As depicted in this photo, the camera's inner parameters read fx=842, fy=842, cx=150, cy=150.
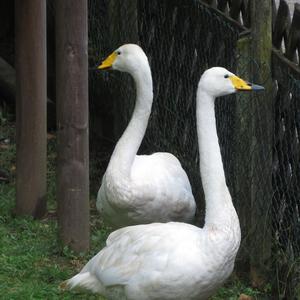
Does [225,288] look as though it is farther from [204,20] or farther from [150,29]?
[150,29]

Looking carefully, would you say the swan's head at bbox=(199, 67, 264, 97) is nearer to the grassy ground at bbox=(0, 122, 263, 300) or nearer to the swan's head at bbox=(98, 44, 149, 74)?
the swan's head at bbox=(98, 44, 149, 74)

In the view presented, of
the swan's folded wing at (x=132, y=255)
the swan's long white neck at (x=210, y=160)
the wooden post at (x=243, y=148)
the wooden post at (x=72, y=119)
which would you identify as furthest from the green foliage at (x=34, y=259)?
the swan's long white neck at (x=210, y=160)

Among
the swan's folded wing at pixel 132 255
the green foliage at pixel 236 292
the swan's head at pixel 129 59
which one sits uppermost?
the swan's head at pixel 129 59

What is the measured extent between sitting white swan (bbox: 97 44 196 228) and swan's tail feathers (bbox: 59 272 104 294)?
724 millimetres

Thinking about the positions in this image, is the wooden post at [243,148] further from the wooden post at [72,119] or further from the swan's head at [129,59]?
the wooden post at [72,119]

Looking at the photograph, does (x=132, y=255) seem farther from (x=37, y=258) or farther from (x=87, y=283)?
(x=37, y=258)

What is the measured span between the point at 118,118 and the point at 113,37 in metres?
0.72

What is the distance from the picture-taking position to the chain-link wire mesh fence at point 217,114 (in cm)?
498

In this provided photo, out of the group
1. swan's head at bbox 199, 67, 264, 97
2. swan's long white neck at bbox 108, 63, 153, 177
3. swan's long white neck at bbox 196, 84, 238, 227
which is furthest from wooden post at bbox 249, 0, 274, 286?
swan's long white neck at bbox 108, 63, 153, 177

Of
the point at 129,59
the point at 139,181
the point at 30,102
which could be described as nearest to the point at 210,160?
the point at 139,181

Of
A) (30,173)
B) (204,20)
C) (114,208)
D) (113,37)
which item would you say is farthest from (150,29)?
(114,208)

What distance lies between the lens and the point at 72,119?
553cm

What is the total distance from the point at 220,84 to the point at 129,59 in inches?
50.2

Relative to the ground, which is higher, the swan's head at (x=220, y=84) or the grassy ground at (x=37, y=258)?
the swan's head at (x=220, y=84)
